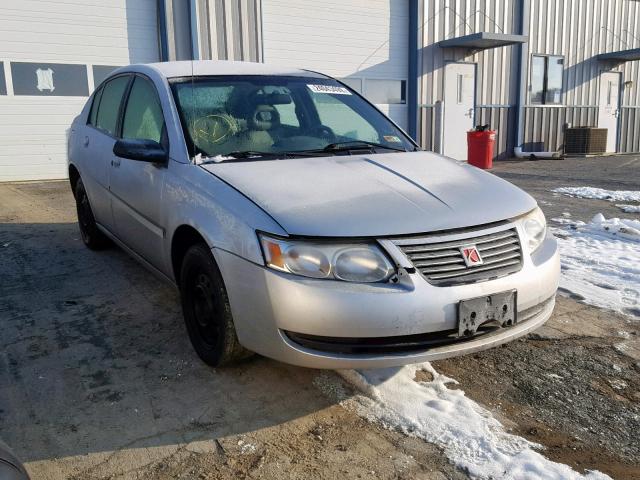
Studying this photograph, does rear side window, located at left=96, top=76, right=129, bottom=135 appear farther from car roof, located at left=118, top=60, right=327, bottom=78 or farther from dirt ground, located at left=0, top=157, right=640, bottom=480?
dirt ground, located at left=0, top=157, right=640, bottom=480

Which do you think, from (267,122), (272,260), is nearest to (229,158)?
(267,122)

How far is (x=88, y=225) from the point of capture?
5238 millimetres

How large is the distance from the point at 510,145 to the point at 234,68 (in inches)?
549

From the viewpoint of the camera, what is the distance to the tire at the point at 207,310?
2715 mm

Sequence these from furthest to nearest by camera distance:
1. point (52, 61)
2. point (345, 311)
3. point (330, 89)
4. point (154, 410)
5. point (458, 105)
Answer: point (458, 105) → point (52, 61) → point (330, 89) → point (154, 410) → point (345, 311)

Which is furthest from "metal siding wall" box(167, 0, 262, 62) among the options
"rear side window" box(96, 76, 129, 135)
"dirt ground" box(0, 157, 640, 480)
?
"dirt ground" box(0, 157, 640, 480)

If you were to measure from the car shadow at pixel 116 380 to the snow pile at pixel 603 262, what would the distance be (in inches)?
95.9

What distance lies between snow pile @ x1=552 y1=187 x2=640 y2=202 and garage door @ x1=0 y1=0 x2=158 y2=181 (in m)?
8.22

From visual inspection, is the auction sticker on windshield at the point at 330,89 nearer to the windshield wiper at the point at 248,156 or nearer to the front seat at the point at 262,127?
the front seat at the point at 262,127

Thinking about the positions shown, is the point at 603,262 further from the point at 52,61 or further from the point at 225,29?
the point at 52,61

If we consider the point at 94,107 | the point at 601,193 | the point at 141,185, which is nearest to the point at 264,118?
the point at 141,185

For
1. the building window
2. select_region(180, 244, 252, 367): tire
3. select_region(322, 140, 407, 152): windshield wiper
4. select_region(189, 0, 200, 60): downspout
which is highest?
select_region(189, 0, 200, 60): downspout

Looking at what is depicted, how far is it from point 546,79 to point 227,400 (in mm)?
16543

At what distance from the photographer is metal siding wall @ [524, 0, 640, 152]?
1616cm
